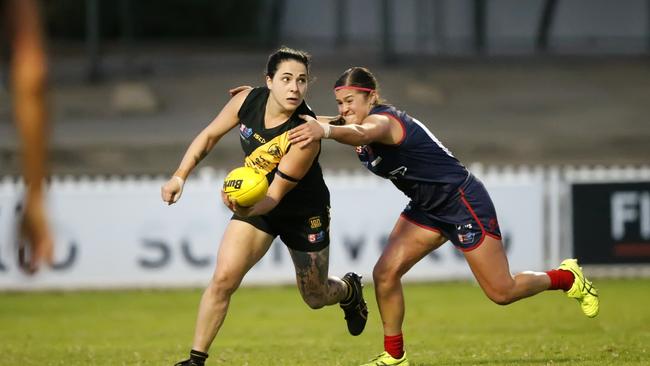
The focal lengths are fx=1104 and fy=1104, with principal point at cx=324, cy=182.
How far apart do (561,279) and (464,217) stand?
0.81 meters

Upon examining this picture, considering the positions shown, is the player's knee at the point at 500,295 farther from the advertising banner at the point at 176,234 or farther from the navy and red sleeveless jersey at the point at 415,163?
the advertising banner at the point at 176,234

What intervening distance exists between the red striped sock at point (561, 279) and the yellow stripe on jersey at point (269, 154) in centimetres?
185

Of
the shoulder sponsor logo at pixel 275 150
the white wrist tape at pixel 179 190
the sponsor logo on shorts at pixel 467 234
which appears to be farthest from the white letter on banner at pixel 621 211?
the white wrist tape at pixel 179 190

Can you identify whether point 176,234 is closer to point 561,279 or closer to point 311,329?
point 311,329

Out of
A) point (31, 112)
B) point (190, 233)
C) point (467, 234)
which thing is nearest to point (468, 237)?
point (467, 234)

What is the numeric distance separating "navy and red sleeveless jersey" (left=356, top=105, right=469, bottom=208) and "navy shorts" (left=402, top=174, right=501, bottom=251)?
5 cm

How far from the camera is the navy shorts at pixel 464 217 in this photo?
6.11m

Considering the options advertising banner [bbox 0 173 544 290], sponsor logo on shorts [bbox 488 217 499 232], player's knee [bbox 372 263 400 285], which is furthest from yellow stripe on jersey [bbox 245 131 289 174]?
advertising banner [bbox 0 173 544 290]

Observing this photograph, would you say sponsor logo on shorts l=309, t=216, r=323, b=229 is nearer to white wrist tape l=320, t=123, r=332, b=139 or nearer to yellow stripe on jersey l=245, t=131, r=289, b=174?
yellow stripe on jersey l=245, t=131, r=289, b=174

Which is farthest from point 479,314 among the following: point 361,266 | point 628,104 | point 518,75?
point 518,75

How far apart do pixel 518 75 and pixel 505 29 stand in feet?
12.4

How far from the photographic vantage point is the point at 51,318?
1268 centimetres

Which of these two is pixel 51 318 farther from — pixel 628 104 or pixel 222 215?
pixel 628 104

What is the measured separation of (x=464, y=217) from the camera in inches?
242
